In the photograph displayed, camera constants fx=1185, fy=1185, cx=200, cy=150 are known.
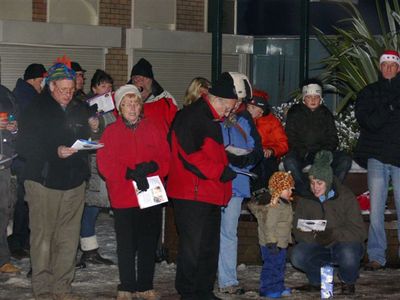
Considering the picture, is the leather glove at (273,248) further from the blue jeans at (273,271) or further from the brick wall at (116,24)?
the brick wall at (116,24)

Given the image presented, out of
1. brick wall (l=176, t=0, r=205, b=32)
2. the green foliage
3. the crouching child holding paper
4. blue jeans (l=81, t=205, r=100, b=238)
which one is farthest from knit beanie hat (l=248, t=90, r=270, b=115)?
brick wall (l=176, t=0, r=205, b=32)

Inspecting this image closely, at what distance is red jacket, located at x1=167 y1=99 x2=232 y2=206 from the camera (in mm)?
9773

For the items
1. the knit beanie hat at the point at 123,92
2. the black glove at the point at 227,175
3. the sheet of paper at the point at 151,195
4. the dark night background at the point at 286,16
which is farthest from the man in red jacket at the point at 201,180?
the dark night background at the point at 286,16

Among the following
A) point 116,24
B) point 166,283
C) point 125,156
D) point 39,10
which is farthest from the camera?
point 116,24

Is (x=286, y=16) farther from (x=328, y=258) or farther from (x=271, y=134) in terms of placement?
(x=328, y=258)

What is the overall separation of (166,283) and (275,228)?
1319mm

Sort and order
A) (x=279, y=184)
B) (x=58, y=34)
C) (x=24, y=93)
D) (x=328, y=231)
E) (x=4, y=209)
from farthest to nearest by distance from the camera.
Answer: (x=58, y=34) → (x=24, y=93) → (x=4, y=209) → (x=328, y=231) → (x=279, y=184)

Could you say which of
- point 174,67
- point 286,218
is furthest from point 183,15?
point 286,218

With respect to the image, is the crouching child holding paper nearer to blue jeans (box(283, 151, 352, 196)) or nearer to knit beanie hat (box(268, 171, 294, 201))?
knit beanie hat (box(268, 171, 294, 201))

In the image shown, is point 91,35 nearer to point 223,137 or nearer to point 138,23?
point 138,23

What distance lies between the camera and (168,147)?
32.9ft

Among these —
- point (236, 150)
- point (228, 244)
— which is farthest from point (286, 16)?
point (236, 150)

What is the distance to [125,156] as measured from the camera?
9961mm

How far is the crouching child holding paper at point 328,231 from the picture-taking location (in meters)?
10.7
